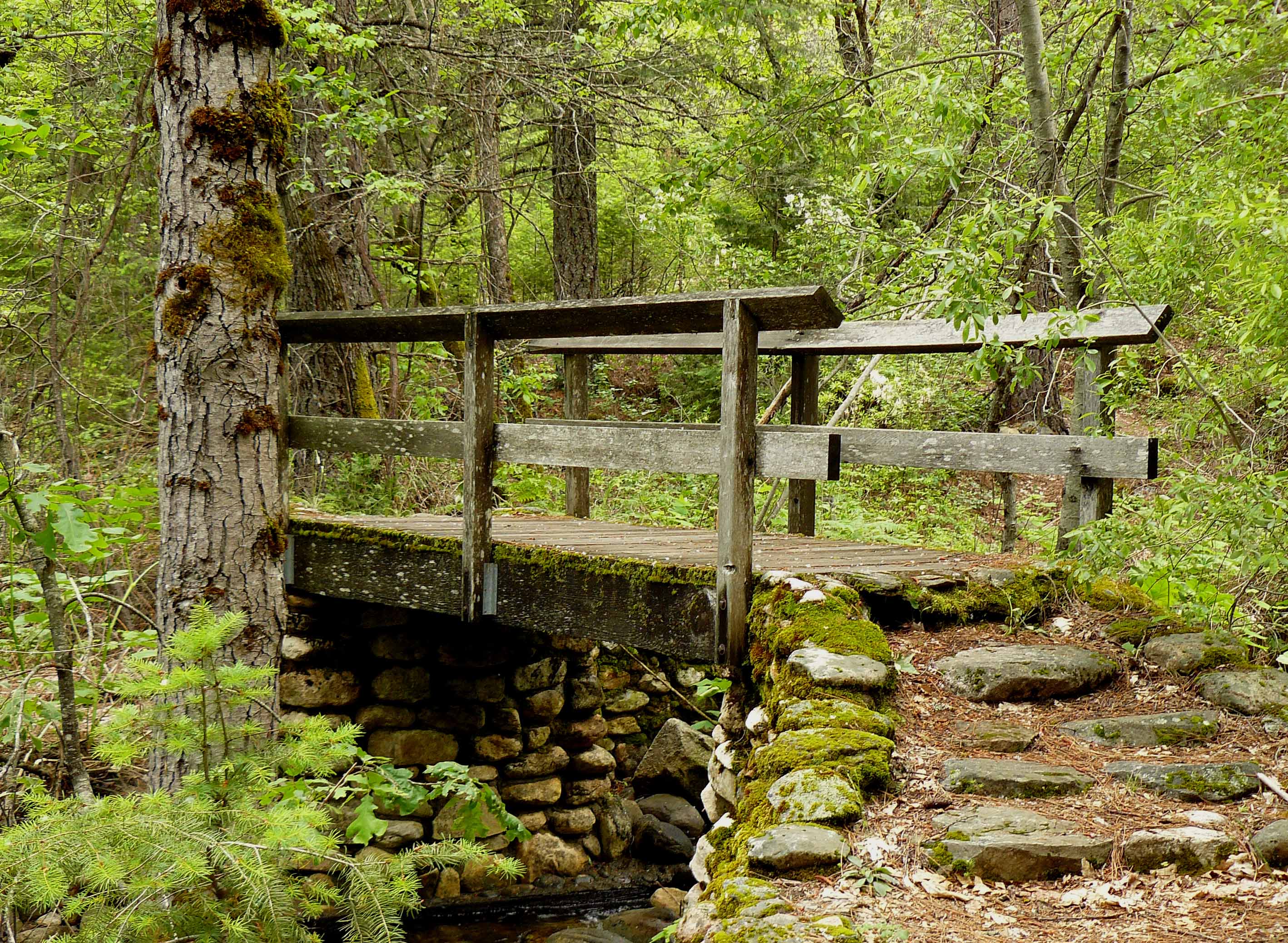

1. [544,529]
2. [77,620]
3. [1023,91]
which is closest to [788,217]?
[1023,91]

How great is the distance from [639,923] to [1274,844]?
4.31m

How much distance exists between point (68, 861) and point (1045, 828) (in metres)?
2.80

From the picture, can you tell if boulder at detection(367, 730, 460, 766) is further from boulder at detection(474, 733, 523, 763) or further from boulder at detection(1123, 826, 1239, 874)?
boulder at detection(1123, 826, 1239, 874)

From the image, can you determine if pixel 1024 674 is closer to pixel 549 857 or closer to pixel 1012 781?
pixel 1012 781

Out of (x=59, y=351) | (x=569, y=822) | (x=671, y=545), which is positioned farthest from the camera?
(x=59, y=351)

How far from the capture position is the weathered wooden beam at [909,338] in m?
4.46

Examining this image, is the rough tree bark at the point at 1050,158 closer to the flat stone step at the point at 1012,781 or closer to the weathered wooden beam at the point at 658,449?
the weathered wooden beam at the point at 658,449

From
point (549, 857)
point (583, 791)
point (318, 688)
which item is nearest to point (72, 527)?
point (318, 688)

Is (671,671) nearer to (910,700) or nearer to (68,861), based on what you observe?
(910,700)

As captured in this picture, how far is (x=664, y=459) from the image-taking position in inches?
176

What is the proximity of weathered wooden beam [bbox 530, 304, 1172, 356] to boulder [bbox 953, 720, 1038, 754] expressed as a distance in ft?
5.29

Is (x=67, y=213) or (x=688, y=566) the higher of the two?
(x=67, y=213)

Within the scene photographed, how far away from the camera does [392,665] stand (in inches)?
267

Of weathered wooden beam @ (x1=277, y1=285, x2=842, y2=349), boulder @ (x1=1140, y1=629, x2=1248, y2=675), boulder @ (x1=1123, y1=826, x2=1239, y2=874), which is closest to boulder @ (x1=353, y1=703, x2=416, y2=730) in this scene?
weathered wooden beam @ (x1=277, y1=285, x2=842, y2=349)
